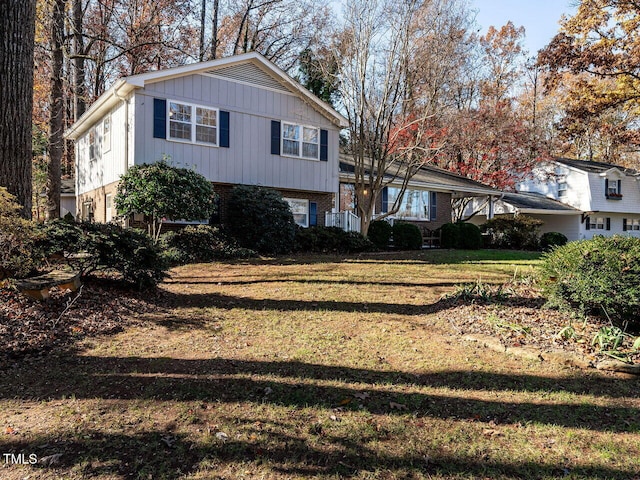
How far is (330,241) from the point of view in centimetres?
1420

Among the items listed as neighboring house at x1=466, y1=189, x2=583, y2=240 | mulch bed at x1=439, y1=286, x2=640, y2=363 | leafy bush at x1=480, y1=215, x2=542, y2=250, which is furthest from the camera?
neighboring house at x1=466, y1=189, x2=583, y2=240

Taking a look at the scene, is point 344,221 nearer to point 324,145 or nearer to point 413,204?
point 324,145

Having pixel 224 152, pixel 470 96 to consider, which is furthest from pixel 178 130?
pixel 470 96

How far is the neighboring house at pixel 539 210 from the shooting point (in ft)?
78.4

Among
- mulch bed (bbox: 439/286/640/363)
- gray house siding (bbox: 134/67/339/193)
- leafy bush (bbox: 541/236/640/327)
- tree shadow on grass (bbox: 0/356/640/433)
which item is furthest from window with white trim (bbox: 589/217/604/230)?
tree shadow on grass (bbox: 0/356/640/433)

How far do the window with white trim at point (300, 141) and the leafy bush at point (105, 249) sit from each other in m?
9.58

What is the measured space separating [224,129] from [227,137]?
28 centimetres

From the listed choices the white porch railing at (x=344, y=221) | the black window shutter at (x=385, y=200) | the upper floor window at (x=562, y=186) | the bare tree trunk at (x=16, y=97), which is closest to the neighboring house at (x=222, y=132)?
the white porch railing at (x=344, y=221)

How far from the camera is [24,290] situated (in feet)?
16.7

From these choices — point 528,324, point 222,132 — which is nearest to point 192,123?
point 222,132

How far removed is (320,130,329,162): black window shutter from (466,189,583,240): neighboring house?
1137 cm

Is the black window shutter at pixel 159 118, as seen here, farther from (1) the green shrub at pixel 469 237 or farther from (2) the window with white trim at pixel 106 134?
(1) the green shrub at pixel 469 237

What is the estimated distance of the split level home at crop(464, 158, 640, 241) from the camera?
85.0 feet

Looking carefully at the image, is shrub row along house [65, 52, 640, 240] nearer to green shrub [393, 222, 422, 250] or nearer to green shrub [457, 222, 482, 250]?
green shrub [393, 222, 422, 250]
